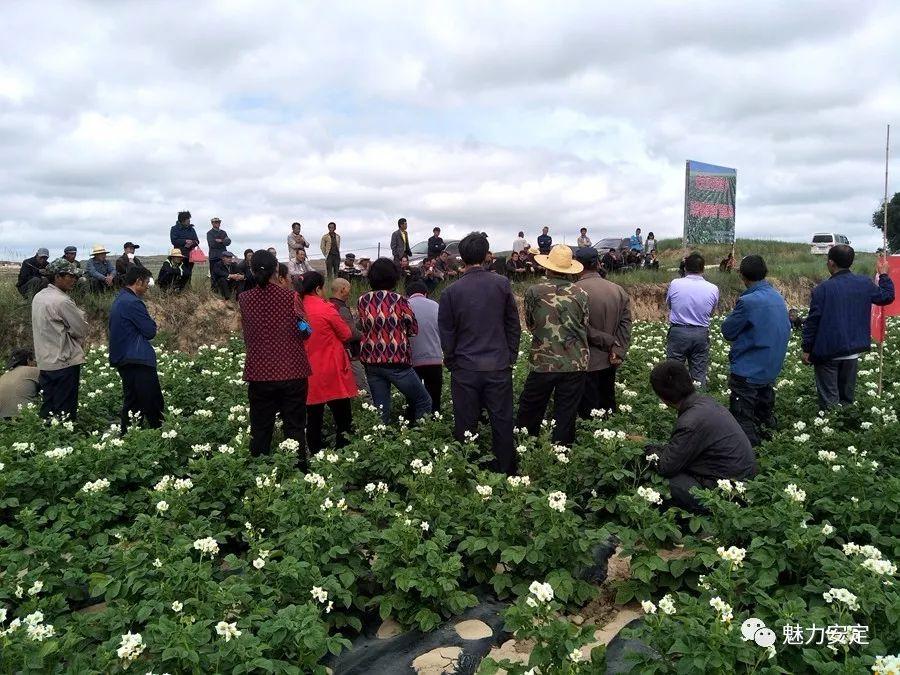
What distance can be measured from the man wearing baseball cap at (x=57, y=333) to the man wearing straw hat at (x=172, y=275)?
922 cm

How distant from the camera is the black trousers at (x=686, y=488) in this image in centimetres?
502

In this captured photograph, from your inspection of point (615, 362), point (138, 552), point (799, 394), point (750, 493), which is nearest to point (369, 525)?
point (138, 552)

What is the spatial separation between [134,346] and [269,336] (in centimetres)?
195

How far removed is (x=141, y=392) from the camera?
24.2ft

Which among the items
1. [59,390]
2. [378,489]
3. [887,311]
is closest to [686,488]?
[378,489]

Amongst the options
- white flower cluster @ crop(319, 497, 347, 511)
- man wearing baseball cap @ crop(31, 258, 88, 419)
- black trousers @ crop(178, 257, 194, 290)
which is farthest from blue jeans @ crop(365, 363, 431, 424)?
black trousers @ crop(178, 257, 194, 290)

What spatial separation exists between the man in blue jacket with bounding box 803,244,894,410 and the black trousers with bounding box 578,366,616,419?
80.9 inches

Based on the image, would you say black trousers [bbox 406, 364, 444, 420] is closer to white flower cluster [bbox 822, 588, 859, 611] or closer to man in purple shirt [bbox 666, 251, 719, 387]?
man in purple shirt [bbox 666, 251, 719, 387]

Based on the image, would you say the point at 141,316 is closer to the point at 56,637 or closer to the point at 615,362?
the point at 56,637

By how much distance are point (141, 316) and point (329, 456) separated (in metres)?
2.83

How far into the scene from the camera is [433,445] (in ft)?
20.7

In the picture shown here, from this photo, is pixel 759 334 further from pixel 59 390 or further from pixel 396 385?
pixel 59 390

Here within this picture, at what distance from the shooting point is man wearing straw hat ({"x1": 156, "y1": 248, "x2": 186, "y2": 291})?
1677cm

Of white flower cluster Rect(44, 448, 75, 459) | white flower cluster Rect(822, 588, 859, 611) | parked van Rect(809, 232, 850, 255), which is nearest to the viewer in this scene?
white flower cluster Rect(822, 588, 859, 611)
